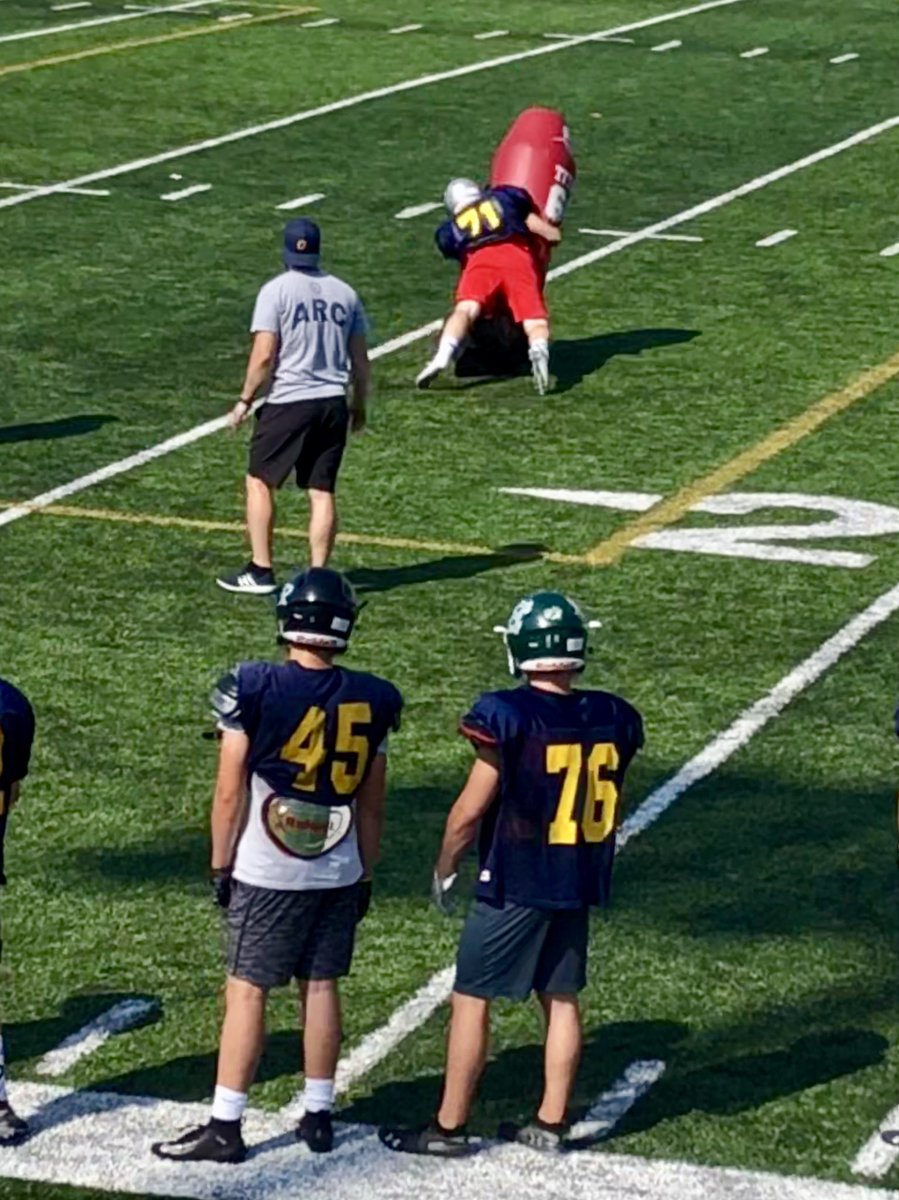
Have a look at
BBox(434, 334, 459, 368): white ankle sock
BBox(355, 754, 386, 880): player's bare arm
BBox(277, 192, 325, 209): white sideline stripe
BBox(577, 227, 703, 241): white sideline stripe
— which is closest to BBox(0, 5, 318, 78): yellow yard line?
BBox(277, 192, 325, 209): white sideline stripe

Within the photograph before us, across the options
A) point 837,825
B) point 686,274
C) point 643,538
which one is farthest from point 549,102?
point 837,825

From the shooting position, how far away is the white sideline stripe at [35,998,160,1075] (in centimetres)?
875

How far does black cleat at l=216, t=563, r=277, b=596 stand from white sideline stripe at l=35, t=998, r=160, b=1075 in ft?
15.6

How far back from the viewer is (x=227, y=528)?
15156mm

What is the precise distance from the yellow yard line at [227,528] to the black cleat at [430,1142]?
6.65m

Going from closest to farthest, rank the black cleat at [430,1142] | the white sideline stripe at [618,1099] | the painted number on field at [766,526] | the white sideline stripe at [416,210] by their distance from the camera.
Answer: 1. the black cleat at [430,1142]
2. the white sideline stripe at [618,1099]
3. the painted number on field at [766,526]
4. the white sideline stripe at [416,210]

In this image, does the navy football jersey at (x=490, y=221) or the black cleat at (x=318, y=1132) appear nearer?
the black cleat at (x=318, y=1132)

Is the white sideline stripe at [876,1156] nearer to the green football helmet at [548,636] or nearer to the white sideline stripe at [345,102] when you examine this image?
the green football helmet at [548,636]

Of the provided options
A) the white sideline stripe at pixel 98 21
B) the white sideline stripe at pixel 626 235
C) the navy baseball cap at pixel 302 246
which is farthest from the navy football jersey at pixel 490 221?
the white sideline stripe at pixel 98 21

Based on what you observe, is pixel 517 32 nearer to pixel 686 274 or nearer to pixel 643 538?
pixel 686 274

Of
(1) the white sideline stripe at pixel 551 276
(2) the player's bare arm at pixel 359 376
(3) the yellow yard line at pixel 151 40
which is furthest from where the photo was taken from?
(3) the yellow yard line at pixel 151 40

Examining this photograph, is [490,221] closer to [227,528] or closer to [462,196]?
[462,196]

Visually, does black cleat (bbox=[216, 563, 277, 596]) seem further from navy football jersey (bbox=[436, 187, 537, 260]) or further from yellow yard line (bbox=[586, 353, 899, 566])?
navy football jersey (bbox=[436, 187, 537, 260])

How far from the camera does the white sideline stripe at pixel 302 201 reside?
23.9 meters
